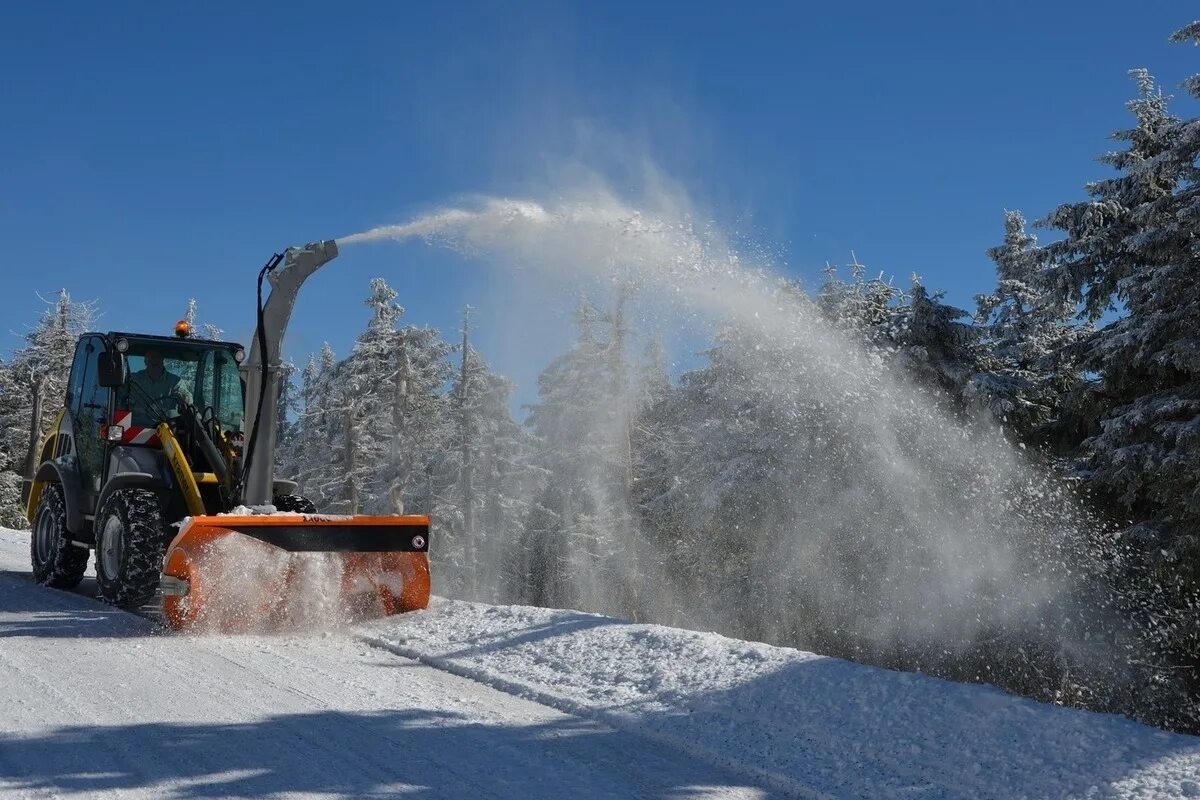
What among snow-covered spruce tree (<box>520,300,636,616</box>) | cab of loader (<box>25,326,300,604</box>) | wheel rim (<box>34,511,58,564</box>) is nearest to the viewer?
cab of loader (<box>25,326,300,604</box>)

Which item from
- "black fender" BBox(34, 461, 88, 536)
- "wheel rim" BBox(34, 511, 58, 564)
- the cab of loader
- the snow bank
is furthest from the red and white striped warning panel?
the snow bank

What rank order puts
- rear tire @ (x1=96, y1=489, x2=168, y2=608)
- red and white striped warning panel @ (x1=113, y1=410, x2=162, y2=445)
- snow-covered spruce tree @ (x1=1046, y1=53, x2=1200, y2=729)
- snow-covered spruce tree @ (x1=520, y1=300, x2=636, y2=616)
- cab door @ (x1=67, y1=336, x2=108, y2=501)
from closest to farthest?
rear tire @ (x1=96, y1=489, x2=168, y2=608) < red and white striped warning panel @ (x1=113, y1=410, x2=162, y2=445) < cab door @ (x1=67, y1=336, x2=108, y2=501) < snow-covered spruce tree @ (x1=1046, y1=53, x2=1200, y2=729) < snow-covered spruce tree @ (x1=520, y1=300, x2=636, y2=616)

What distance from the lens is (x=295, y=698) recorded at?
534 cm

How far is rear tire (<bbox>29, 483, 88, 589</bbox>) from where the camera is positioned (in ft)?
31.3

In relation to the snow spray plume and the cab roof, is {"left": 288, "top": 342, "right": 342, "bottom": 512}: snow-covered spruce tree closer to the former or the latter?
the snow spray plume

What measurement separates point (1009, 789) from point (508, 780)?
2.24 meters

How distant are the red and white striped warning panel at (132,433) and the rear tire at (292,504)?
1.25 metres

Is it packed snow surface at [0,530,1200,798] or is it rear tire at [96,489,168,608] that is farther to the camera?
rear tire at [96,489,168,608]

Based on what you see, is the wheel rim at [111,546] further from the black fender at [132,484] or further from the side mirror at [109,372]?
→ the side mirror at [109,372]

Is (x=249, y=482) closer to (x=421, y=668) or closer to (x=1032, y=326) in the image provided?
(x=421, y=668)

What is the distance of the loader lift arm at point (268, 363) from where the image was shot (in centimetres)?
798

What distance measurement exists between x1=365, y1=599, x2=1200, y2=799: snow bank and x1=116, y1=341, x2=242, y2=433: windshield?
398cm

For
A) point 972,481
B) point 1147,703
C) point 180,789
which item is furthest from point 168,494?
point 972,481

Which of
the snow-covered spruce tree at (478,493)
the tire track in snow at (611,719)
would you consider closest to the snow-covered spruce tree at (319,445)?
the snow-covered spruce tree at (478,493)
